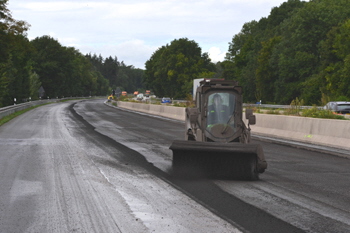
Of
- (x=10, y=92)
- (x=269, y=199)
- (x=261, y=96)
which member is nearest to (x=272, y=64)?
(x=261, y=96)

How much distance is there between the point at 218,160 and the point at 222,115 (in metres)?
1.41

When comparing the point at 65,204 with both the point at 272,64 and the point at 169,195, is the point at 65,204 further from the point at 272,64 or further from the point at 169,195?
the point at 272,64

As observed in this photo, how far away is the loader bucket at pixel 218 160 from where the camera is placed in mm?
10148

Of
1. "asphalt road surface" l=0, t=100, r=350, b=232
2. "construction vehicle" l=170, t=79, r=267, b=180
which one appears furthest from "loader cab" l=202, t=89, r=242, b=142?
"asphalt road surface" l=0, t=100, r=350, b=232

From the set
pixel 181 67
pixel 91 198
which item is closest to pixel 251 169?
pixel 91 198

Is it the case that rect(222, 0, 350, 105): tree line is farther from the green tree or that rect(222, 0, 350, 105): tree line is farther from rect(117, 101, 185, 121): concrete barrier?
the green tree

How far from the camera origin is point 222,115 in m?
11.5

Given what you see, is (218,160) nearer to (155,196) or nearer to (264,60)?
(155,196)

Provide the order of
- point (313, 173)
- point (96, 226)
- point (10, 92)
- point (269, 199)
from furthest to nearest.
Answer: point (10, 92), point (313, 173), point (269, 199), point (96, 226)

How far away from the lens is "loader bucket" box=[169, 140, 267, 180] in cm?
1015

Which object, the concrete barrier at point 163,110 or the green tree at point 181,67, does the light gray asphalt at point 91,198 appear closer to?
the concrete barrier at point 163,110

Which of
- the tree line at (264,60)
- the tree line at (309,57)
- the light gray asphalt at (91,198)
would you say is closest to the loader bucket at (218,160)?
the light gray asphalt at (91,198)

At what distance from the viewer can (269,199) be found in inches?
323

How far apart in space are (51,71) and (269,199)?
4881 inches
